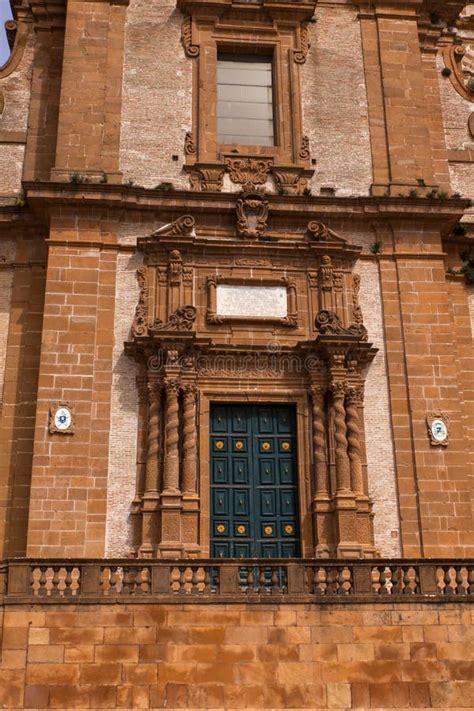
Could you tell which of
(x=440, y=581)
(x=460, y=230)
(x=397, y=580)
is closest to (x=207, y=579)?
(x=397, y=580)

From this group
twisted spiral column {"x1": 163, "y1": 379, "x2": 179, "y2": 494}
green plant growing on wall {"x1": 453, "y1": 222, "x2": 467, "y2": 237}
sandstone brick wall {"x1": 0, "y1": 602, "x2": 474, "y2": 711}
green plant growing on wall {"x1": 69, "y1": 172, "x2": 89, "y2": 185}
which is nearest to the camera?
sandstone brick wall {"x1": 0, "y1": 602, "x2": 474, "y2": 711}

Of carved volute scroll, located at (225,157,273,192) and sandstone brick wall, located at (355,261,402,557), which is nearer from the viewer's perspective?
sandstone brick wall, located at (355,261,402,557)

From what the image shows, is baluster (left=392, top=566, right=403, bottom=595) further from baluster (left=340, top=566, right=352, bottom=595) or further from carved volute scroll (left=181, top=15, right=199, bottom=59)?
carved volute scroll (left=181, top=15, right=199, bottom=59)

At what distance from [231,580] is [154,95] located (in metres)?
10.3

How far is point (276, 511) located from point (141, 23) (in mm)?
10327

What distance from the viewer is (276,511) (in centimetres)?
1596

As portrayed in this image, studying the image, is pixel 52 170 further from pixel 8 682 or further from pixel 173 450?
pixel 8 682

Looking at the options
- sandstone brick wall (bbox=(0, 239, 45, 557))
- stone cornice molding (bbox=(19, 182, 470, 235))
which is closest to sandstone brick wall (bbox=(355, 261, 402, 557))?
stone cornice molding (bbox=(19, 182, 470, 235))

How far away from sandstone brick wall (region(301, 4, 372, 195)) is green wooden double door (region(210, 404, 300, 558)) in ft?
15.6

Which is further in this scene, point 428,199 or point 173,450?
point 428,199

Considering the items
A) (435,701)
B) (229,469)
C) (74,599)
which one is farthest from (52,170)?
(435,701)

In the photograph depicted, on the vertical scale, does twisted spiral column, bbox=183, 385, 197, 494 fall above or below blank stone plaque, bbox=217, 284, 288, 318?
below

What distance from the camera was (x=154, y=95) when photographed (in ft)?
61.4

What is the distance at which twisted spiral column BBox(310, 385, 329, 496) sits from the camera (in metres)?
15.8
